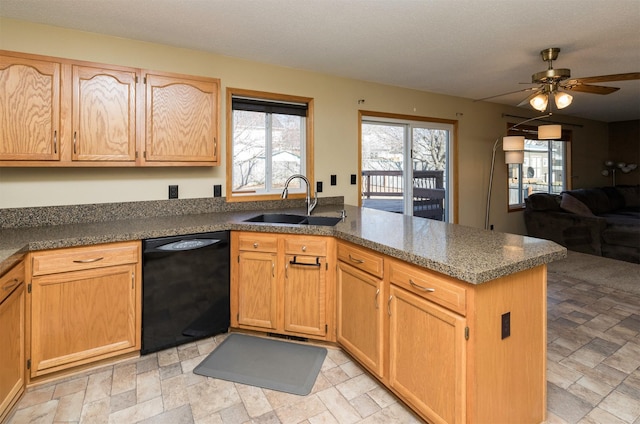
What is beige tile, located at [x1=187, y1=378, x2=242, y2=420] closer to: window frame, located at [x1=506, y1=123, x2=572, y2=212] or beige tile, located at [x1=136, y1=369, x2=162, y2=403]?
beige tile, located at [x1=136, y1=369, x2=162, y2=403]

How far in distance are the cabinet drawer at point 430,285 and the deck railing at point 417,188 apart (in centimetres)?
237

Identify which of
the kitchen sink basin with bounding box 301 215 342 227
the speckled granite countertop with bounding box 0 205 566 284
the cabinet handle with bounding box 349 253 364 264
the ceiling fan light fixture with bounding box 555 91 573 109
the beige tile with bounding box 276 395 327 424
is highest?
the ceiling fan light fixture with bounding box 555 91 573 109

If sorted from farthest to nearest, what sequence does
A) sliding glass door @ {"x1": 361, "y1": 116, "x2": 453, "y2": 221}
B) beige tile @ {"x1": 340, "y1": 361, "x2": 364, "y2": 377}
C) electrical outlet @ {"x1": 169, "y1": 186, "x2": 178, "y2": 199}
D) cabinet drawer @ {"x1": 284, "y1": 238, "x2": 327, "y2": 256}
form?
sliding glass door @ {"x1": 361, "y1": 116, "x2": 453, "y2": 221}, electrical outlet @ {"x1": 169, "y1": 186, "x2": 178, "y2": 199}, cabinet drawer @ {"x1": 284, "y1": 238, "x2": 327, "y2": 256}, beige tile @ {"x1": 340, "y1": 361, "x2": 364, "y2": 377}

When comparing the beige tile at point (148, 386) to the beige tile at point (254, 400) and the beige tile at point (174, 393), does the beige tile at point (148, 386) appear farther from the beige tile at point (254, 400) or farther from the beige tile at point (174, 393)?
the beige tile at point (254, 400)

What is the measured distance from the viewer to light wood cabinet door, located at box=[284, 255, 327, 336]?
242cm

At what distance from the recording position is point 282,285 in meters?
2.50

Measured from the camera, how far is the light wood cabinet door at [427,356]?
1.48 meters

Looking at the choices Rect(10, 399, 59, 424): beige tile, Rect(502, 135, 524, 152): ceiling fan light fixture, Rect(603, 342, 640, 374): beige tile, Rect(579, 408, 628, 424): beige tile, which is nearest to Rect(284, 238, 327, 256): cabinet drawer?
Rect(10, 399, 59, 424): beige tile

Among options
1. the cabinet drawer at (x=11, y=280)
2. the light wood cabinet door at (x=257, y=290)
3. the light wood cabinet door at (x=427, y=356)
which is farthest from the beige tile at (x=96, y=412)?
the light wood cabinet door at (x=427, y=356)

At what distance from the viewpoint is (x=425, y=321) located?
5.34 feet

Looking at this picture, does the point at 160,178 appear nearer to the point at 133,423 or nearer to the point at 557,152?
the point at 133,423

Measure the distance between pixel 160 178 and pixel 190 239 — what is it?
2.60 ft

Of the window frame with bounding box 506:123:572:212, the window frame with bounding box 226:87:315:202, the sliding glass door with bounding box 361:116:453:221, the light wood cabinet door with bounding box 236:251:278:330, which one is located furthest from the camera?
the window frame with bounding box 506:123:572:212

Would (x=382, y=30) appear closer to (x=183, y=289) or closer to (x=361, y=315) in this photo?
(x=361, y=315)
